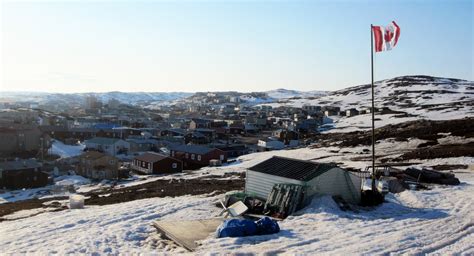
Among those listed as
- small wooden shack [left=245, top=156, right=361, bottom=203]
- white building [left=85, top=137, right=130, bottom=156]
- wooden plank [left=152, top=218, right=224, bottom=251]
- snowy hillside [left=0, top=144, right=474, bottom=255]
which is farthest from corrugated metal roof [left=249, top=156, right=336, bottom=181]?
white building [left=85, top=137, right=130, bottom=156]

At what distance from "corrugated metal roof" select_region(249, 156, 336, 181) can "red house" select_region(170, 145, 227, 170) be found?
36.6 meters

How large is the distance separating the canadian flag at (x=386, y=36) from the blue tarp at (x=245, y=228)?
10819 millimetres

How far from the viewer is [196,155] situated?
59219 millimetres

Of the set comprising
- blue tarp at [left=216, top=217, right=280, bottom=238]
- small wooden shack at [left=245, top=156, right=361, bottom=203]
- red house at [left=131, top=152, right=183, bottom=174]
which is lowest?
red house at [left=131, top=152, right=183, bottom=174]

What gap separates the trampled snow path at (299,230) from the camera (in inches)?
524

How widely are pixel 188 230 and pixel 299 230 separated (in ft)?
12.4

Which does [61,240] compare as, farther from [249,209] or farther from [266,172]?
[266,172]

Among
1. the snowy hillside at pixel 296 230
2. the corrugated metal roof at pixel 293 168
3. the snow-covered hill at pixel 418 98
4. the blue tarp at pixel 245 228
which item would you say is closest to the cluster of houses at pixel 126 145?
the snow-covered hill at pixel 418 98

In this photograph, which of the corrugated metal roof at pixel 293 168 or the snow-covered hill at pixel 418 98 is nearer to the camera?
the corrugated metal roof at pixel 293 168

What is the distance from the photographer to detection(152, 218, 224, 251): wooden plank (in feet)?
46.1

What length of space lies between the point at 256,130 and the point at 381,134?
146 ft

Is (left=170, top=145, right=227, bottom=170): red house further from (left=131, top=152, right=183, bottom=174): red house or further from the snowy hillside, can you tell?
the snowy hillside

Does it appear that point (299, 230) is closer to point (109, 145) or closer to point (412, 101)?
point (109, 145)

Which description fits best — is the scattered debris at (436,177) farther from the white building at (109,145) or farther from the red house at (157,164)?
the white building at (109,145)
